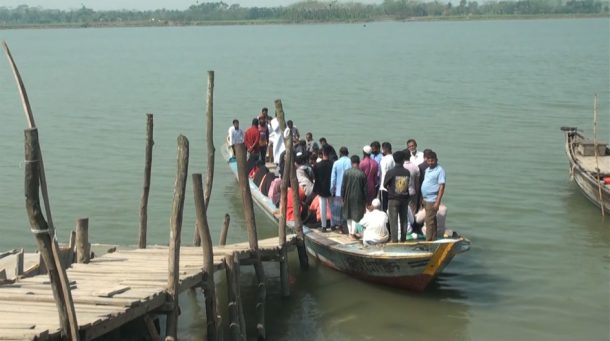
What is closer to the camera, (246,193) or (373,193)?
(246,193)

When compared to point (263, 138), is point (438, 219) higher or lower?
lower

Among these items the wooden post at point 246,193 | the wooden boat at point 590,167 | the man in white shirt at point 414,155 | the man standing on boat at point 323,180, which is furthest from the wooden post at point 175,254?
the wooden boat at point 590,167

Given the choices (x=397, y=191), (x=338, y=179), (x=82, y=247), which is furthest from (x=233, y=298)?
A: (x=338, y=179)

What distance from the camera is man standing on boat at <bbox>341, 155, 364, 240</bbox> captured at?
15227 millimetres

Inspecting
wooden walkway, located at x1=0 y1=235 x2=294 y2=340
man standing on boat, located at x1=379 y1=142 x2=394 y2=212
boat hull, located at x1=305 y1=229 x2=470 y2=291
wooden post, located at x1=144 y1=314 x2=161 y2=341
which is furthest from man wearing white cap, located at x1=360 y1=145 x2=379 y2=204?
wooden post, located at x1=144 y1=314 x2=161 y2=341

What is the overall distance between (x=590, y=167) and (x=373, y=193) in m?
8.33

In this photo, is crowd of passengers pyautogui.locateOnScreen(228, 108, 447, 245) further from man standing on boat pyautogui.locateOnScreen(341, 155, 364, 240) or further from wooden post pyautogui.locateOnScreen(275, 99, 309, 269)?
wooden post pyautogui.locateOnScreen(275, 99, 309, 269)

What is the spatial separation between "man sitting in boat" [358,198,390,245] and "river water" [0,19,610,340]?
0.97 meters

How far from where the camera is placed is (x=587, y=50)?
8225 centimetres

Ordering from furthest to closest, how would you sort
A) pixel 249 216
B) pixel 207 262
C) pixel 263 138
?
pixel 263 138, pixel 249 216, pixel 207 262

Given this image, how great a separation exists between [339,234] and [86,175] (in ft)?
39.7

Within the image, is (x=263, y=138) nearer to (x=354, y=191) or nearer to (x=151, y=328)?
(x=354, y=191)

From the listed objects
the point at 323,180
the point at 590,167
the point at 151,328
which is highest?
the point at 323,180

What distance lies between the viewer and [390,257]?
14.3 metres
